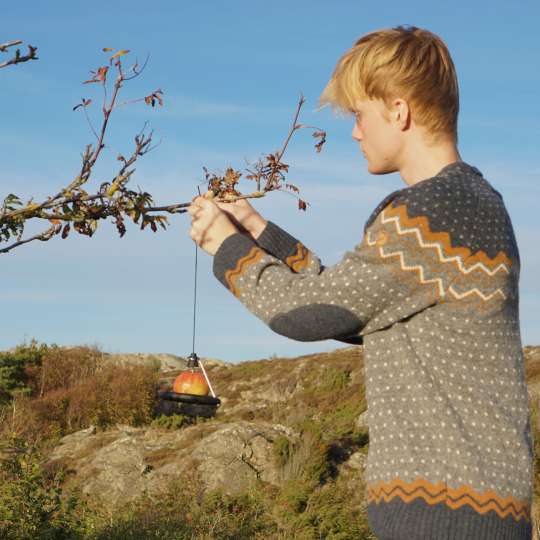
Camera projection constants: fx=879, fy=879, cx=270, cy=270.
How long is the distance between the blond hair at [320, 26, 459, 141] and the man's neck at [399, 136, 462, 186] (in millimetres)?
37

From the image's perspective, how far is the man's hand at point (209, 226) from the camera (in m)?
2.26

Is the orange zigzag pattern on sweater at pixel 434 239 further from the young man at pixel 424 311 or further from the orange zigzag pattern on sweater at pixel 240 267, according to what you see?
the orange zigzag pattern on sweater at pixel 240 267

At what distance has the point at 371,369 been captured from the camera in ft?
6.78

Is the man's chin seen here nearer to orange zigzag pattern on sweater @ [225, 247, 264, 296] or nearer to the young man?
the young man

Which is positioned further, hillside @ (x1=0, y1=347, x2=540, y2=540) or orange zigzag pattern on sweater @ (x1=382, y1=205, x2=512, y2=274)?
hillside @ (x1=0, y1=347, x2=540, y2=540)

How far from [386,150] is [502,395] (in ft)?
2.11

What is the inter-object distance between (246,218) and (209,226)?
25 centimetres

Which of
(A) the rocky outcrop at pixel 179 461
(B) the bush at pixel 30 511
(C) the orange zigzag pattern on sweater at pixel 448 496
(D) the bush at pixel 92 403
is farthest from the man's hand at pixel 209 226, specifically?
(D) the bush at pixel 92 403

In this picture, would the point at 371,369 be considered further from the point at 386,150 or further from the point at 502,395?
the point at 386,150

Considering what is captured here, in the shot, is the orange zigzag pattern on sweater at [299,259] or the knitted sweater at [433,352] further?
the orange zigzag pattern on sweater at [299,259]

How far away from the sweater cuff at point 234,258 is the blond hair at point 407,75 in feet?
1.40

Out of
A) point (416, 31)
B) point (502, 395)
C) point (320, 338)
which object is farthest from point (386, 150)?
point (502, 395)

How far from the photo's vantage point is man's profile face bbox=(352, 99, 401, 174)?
2115 mm

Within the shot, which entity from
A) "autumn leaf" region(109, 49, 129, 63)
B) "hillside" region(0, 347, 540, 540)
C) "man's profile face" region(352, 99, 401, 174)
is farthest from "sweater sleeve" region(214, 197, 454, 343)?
"hillside" region(0, 347, 540, 540)
